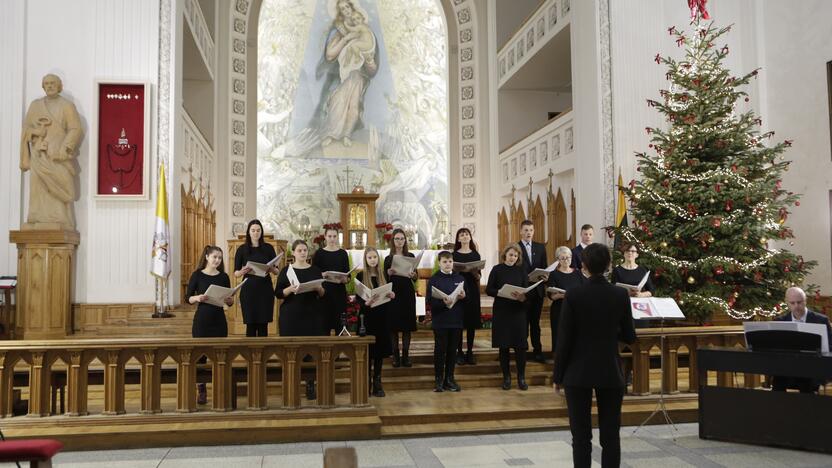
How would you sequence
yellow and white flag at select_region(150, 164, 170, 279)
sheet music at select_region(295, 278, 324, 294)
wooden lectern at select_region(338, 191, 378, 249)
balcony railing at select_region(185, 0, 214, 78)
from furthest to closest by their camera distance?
wooden lectern at select_region(338, 191, 378, 249)
balcony railing at select_region(185, 0, 214, 78)
yellow and white flag at select_region(150, 164, 170, 279)
sheet music at select_region(295, 278, 324, 294)

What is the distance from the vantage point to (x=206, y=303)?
6.45 metres

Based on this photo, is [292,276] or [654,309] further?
[292,276]

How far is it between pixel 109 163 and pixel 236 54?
867 cm

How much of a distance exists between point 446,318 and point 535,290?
1.29m

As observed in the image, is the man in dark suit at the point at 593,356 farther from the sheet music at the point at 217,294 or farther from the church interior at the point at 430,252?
the sheet music at the point at 217,294

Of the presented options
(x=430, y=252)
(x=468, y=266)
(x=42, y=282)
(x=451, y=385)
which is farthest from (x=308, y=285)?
(x=430, y=252)

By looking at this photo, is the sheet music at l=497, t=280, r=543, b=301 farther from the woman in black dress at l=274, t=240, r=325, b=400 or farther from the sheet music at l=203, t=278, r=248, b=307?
the sheet music at l=203, t=278, r=248, b=307

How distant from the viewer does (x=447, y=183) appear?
18.8 m

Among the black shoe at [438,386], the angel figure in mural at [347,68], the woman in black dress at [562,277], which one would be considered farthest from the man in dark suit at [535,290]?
the angel figure in mural at [347,68]

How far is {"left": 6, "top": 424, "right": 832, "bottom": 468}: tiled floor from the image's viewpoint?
194 inches

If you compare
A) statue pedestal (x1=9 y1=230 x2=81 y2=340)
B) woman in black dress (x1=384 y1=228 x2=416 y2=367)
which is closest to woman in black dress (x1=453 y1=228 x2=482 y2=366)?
woman in black dress (x1=384 y1=228 x2=416 y2=367)

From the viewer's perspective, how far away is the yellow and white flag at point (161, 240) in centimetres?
934

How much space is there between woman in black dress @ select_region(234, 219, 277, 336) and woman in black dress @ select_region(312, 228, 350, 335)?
0.52 meters

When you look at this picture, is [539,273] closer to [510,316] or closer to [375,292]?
[510,316]
